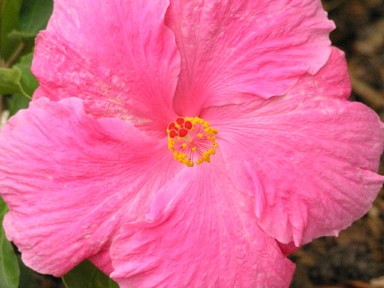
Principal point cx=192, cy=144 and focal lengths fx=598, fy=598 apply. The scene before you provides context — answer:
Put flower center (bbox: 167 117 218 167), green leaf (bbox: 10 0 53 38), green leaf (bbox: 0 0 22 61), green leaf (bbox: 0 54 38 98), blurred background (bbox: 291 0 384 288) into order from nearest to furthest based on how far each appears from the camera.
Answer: flower center (bbox: 167 117 218 167)
green leaf (bbox: 0 54 38 98)
green leaf (bbox: 0 0 22 61)
green leaf (bbox: 10 0 53 38)
blurred background (bbox: 291 0 384 288)

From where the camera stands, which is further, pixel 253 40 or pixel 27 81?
pixel 27 81

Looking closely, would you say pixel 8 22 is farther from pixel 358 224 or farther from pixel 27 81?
pixel 358 224

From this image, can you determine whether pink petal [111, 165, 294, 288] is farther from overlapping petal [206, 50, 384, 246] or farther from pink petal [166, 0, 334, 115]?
pink petal [166, 0, 334, 115]

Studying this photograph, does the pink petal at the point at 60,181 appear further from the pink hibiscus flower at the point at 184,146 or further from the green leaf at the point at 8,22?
the green leaf at the point at 8,22

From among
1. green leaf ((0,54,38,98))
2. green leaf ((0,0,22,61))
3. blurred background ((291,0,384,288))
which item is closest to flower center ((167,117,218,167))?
green leaf ((0,54,38,98))

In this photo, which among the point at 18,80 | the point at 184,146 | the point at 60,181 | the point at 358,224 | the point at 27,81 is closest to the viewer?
the point at 60,181

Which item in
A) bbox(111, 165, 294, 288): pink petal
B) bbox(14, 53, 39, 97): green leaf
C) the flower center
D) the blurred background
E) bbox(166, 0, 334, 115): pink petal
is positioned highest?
bbox(166, 0, 334, 115): pink petal

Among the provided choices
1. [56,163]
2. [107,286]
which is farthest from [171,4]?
[107,286]

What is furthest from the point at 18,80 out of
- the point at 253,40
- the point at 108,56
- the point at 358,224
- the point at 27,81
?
the point at 358,224
